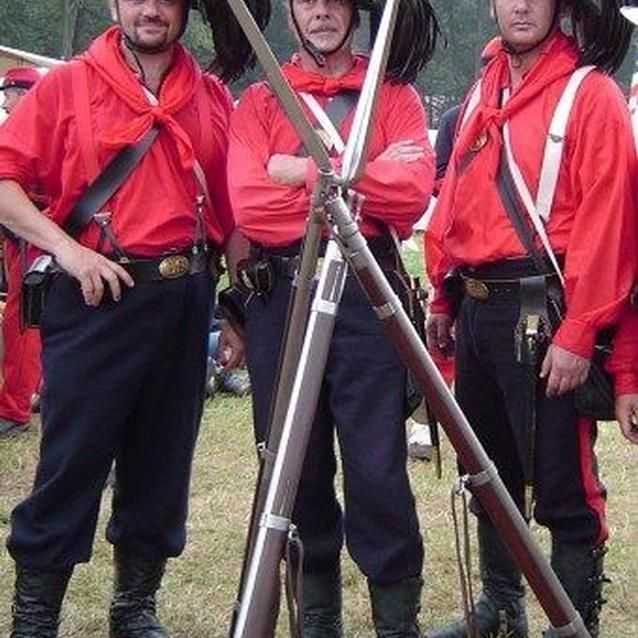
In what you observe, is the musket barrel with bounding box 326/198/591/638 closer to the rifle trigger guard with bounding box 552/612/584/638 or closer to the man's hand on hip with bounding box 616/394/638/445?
the rifle trigger guard with bounding box 552/612/584/638

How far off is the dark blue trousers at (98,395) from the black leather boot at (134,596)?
29 centimetres

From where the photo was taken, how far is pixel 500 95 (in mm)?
3406

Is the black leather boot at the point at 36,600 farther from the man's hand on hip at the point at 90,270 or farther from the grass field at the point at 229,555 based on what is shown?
the man's hand on hip at the point at 90,270

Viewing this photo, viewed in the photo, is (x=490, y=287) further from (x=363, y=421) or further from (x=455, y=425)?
(x=455, y=425)

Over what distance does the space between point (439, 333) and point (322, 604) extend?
3.06 feet

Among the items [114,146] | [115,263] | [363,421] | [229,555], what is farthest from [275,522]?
[229,555]

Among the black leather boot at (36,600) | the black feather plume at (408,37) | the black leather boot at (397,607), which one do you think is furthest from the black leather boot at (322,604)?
the black feather plume at (408,37)

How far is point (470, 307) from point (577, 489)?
2.00 feet

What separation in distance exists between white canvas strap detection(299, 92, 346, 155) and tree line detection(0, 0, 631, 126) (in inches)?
10.4

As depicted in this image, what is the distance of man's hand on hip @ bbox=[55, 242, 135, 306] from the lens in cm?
325

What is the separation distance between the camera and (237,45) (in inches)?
140

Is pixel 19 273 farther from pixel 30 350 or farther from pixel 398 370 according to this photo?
pixel 30 350

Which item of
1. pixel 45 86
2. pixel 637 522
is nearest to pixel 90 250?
pixel 45 86

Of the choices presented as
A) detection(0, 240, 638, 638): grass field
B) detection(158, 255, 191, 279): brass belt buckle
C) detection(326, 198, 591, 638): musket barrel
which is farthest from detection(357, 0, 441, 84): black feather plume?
detection(0, 240, 638, 638): grass field
